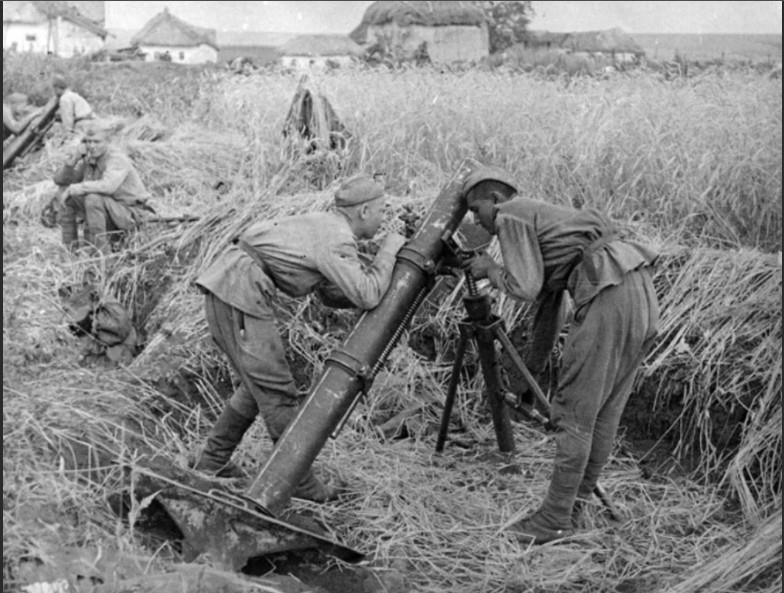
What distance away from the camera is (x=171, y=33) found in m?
29.2

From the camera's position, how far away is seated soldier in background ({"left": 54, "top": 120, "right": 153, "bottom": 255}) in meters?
8.88

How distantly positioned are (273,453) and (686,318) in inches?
110

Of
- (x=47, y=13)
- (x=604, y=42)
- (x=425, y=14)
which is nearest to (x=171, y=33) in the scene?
(x=47, y=13)

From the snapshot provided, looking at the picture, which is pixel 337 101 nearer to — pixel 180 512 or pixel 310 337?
pixel 310 337

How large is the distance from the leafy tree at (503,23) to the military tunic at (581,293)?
13260 millimetres

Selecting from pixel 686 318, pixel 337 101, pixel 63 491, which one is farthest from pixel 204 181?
pixel 63 491

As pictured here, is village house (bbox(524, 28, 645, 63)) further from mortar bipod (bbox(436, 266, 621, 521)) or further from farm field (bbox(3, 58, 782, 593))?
mortar bipod (bbox(436, 266, 621, 521))

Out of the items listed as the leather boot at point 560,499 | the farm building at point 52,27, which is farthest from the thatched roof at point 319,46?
the leather boot at point 560,499

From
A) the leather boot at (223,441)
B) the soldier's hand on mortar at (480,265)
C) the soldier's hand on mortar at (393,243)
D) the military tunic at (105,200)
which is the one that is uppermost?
the soldier's hand on mortar at (393,243)

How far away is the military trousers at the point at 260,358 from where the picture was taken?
4875 millimetres

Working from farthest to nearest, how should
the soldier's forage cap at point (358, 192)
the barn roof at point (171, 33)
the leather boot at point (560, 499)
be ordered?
the barn roof at point (171, 33), the soldier's forage cap at point (358, 192), the leather boot at point (560, 499)

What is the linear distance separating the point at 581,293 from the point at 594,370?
1.20 feet

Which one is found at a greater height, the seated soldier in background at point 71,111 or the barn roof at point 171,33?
the barn roof at point 171,33

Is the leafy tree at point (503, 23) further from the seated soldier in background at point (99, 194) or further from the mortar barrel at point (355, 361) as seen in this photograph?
the mortar barrel at point (355, 361)
